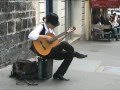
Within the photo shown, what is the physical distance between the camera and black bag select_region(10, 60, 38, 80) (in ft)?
30.8

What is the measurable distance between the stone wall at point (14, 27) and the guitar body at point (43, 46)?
169 centimetres

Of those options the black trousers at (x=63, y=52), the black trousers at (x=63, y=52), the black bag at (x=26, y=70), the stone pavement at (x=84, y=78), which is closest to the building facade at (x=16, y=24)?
the stone pavement at (x=84, y=78)

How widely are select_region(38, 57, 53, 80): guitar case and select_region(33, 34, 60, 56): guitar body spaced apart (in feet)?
0.65

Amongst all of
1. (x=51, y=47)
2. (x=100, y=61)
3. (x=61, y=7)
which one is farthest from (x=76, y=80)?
(x=61, y=7)

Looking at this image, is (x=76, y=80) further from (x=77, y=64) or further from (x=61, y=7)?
(x=61, y=7)

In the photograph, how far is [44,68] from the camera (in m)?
9.37

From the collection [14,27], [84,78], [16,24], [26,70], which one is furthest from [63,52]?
[16,24]

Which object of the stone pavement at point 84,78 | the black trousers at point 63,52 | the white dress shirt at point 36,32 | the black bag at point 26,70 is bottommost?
the stone pavement at point 84,78

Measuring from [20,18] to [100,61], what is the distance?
10.1 feet

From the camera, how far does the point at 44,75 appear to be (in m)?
9.48

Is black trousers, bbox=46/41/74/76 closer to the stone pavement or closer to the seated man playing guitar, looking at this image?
the seated man playing guitar

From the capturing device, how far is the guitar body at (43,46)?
9.20m

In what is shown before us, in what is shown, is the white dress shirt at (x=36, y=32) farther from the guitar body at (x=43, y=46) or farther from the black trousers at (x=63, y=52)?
the black trousers at (x=63, y=52)

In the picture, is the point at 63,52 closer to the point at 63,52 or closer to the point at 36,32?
the point at 63,52
